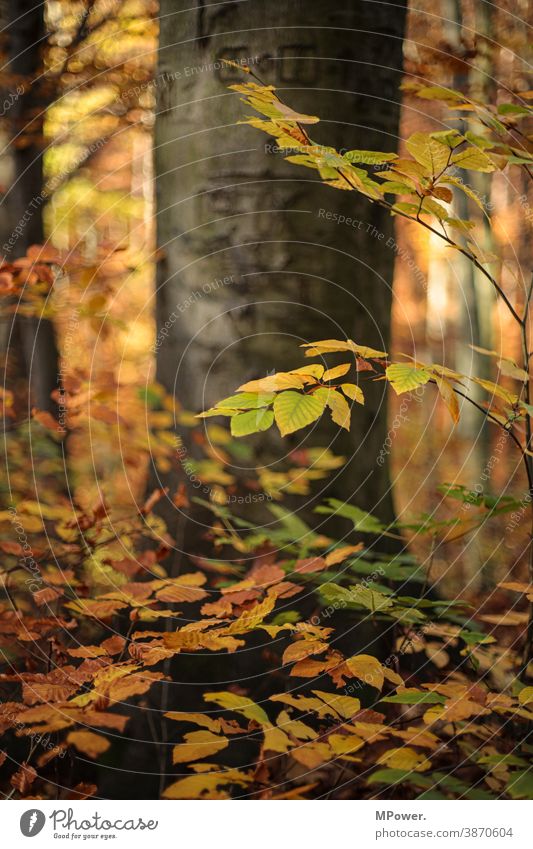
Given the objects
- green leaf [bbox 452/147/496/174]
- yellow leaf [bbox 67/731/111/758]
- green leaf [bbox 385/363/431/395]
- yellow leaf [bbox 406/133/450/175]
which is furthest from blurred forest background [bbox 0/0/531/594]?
yellow leaf [bbox 67/731/111/758]

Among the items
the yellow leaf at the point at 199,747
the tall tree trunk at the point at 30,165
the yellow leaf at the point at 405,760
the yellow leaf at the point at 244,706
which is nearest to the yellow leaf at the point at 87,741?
the yellow leaf at the point at 199,747

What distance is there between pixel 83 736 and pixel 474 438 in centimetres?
409

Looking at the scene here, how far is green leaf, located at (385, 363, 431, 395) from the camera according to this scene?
1.32 meters

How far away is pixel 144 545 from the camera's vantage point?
96.9 inches

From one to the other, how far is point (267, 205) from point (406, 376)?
961 millimetres

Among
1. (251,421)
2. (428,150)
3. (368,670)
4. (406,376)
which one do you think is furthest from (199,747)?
(428,150)

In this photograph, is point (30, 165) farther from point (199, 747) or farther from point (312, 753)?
point (312, 753)

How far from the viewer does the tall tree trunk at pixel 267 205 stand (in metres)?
2.05

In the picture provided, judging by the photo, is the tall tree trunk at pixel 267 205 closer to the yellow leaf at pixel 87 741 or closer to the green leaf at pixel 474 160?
the green leaf at pixel 474 160

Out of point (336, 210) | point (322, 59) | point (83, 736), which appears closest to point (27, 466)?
point (83, 736)

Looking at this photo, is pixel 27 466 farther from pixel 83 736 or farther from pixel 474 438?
pixel 474 438

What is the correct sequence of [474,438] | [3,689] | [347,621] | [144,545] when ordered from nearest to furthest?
[3,689] → [347,621] → [144,545] → [474,438]

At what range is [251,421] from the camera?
54.2 inches

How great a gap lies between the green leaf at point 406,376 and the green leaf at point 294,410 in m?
0.15
